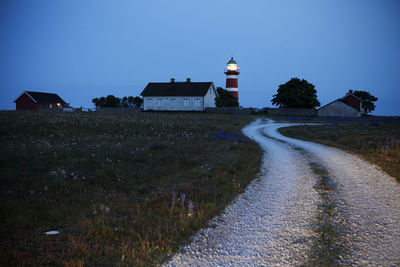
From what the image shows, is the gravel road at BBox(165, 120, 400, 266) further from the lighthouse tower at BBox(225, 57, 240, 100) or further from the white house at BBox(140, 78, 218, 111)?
the lighthouse tower at BBox(225, 57, 240, 100)

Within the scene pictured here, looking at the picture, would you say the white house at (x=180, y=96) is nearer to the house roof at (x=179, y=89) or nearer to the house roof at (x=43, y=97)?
the house roof at (x=179, y=89)

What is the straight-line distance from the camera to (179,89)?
214ft

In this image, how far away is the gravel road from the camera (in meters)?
4.84

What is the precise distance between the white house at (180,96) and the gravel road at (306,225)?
5310 cm

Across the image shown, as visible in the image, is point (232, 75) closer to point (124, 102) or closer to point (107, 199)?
point (124, 102)

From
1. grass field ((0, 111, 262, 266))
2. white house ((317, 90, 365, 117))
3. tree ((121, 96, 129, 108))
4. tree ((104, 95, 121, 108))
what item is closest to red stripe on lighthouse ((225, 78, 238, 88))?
white house ((317, 90, 365, 117))

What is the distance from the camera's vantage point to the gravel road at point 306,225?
484 centimetres

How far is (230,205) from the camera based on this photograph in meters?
7.54

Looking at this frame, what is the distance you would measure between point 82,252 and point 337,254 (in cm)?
500

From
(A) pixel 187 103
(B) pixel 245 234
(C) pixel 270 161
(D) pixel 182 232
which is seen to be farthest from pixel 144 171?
(A) pixel 187 103

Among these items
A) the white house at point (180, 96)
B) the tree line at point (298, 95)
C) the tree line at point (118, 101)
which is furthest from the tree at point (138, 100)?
the tree line at point (298, 95)

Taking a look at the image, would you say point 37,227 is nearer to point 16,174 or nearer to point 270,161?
point 16,174

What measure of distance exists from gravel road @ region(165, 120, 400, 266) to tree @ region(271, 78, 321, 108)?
6177cm

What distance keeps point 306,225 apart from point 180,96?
59.2m
